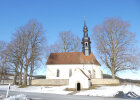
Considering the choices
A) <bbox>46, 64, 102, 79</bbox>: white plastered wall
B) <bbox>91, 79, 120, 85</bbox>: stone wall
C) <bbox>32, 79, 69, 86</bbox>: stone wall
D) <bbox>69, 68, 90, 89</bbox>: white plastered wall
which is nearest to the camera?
<bbox>69, 68, 90, 89</bbox>: white plastered wall

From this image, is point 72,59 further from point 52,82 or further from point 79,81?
point 79,81

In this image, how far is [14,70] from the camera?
27.5 m

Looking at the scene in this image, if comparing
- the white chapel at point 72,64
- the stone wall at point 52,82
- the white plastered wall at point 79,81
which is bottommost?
the stone wall at point 52,82

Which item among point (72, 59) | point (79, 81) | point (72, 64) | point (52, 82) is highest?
point (72, 59)

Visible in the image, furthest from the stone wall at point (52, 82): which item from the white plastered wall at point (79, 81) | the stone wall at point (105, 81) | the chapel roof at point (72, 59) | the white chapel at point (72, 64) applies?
the white plastered wall at point (79, 81)

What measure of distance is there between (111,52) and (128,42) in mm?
3640

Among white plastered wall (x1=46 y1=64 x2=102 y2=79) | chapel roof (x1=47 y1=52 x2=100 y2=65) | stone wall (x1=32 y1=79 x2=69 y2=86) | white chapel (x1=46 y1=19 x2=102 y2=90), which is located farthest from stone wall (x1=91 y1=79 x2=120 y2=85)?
chapel roof (x1=47 y1=52 x2=100 y2=65)

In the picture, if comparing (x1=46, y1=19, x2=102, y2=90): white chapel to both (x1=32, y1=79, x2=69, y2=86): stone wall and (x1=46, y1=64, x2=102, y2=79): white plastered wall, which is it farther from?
(x1=32, y1=79, x2=69, y2=86): stone wall

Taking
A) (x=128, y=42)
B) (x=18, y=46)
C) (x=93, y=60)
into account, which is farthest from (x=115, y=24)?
(x=18, y=46)

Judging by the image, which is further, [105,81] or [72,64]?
[72,64]

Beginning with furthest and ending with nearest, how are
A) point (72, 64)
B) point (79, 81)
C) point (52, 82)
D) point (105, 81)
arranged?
point (72, 64) → point (52, 82) → point (105, 81) → point (79, 81)

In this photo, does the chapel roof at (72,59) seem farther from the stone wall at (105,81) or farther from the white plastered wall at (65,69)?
the stone wall at (105,81)

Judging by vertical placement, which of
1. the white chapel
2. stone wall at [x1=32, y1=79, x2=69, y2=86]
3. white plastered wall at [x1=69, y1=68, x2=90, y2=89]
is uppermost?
the white chapel

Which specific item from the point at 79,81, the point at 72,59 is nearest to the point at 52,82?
the point at 72,59
